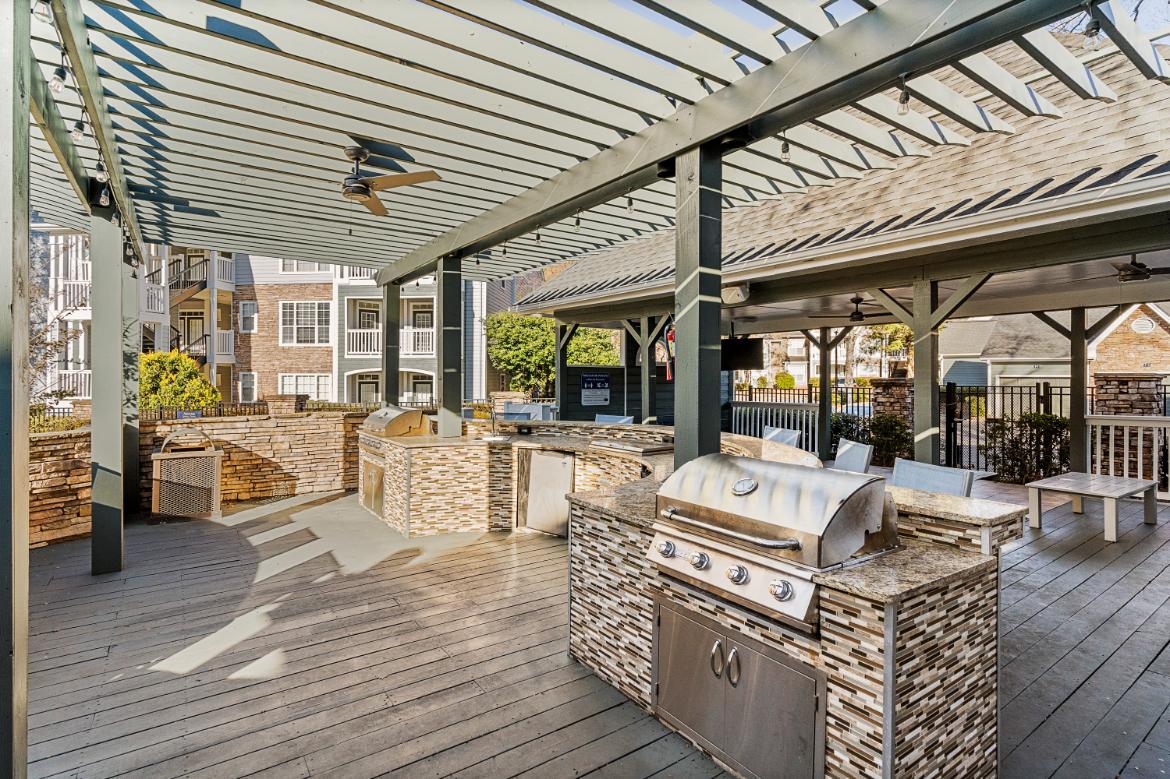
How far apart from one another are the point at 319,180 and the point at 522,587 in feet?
10.6

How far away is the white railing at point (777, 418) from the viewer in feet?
34.6

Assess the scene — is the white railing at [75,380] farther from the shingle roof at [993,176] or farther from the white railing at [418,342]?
the shingle roof at [993,176]

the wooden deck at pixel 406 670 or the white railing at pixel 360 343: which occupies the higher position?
the white railing at pixel 360 343

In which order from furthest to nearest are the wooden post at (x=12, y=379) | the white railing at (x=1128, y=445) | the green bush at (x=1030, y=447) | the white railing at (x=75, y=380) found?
1. the white railing at (x=75, y=380)
2. the green bush at (x=1030, y=447)
3. the white railing at (x=1128, y=445)
4. the wooden post at (x=12, y=379)

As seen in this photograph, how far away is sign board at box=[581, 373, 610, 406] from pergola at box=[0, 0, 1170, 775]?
5.92m

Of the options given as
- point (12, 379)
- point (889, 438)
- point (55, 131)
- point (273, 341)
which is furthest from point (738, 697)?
point (273, 341)

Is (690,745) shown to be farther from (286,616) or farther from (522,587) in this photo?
(286,616)

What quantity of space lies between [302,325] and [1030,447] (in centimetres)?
1723

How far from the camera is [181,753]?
2.27 m

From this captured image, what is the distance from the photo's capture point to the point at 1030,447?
785 centimetres

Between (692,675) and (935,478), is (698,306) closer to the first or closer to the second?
(692,675)

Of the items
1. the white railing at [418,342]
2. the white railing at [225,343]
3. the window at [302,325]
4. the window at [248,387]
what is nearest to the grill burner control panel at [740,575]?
the white railing at [418,342]

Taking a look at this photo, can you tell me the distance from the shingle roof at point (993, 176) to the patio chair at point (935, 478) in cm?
168

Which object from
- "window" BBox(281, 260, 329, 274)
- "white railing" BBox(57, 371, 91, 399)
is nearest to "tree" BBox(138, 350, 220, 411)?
"white railing" BBox(57, 371, 91, 399)
